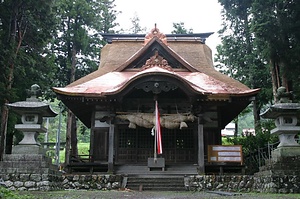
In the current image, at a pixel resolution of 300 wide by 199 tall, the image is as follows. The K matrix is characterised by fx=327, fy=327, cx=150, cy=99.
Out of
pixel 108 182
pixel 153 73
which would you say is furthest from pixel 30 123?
pixel 153 73

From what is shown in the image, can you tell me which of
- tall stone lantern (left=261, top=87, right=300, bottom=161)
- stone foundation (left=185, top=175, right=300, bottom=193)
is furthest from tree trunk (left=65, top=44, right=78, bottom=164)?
tall stone lantern (left=261, top=87, right=300, bottom=161)

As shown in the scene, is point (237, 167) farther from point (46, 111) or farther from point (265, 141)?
point (46, 111)

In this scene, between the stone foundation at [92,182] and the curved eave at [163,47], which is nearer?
the stone foundation at [92,182]

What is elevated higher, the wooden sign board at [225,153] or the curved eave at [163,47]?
the curved eave at [163,47]

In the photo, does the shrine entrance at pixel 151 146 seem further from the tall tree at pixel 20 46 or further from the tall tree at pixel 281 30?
the tall tree at pixel 20 46

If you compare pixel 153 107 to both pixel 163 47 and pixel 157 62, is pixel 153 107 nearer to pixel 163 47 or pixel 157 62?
pixel 157 62

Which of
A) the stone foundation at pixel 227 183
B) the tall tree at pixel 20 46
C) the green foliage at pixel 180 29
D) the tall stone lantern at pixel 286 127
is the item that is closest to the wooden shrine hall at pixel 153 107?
the stone foundation at pixel 227 183

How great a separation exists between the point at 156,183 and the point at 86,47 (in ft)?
46.5

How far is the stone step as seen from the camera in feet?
34.8

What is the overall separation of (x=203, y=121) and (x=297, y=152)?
3689mm

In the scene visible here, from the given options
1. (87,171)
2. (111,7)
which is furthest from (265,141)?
(111,7)

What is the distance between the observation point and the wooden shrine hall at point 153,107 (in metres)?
12.2

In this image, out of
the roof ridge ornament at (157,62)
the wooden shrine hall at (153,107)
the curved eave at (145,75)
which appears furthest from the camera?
the roof ridge ornament at (157,62)

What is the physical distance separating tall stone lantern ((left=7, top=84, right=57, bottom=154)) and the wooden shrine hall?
1.85m
